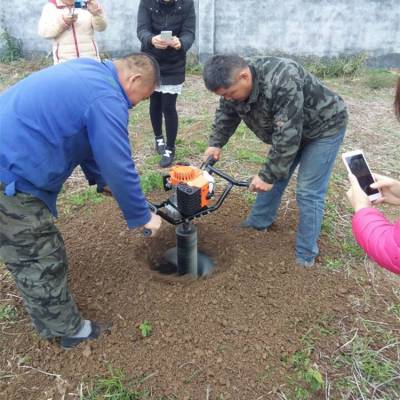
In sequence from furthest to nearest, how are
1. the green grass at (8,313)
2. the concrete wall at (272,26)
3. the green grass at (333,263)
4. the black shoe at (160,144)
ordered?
1. the concrete wall at (272,26)
2. the black shoe at (160,144)
3. the green grass at (333,263)
4. the green grass at (8,313)

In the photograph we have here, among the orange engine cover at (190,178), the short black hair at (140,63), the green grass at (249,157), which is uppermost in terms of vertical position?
the short black hair at (140,63)

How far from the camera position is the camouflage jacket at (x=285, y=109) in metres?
2.63

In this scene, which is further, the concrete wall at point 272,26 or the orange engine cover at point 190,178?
the concrete wall at point 272,26

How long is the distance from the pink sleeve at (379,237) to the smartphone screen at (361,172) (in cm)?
37

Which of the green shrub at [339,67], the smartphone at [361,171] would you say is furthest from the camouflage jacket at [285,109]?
the green shrub at [339,67]

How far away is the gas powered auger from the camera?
247 cm

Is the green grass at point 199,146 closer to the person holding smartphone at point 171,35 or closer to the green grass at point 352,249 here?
the person holding smartphone at point 171,35

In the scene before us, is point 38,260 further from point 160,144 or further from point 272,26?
point 272,26

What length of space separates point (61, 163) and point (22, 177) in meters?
0.20

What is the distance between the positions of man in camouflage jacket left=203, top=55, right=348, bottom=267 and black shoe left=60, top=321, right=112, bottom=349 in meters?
1.34

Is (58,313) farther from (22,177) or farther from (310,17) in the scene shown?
(310,17)

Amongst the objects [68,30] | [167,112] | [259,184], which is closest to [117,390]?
[259,184]

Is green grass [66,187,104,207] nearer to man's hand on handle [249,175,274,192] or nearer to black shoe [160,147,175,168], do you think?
black shoe [160,147,175,168]

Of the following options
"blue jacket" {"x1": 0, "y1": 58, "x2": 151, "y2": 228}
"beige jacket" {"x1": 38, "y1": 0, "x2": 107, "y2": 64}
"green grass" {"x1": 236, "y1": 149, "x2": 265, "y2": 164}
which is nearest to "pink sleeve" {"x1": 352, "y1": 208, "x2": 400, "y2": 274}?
"blue jacket" {"x1": 0, "y1": 58, "x2": 151, "y2": 228}
